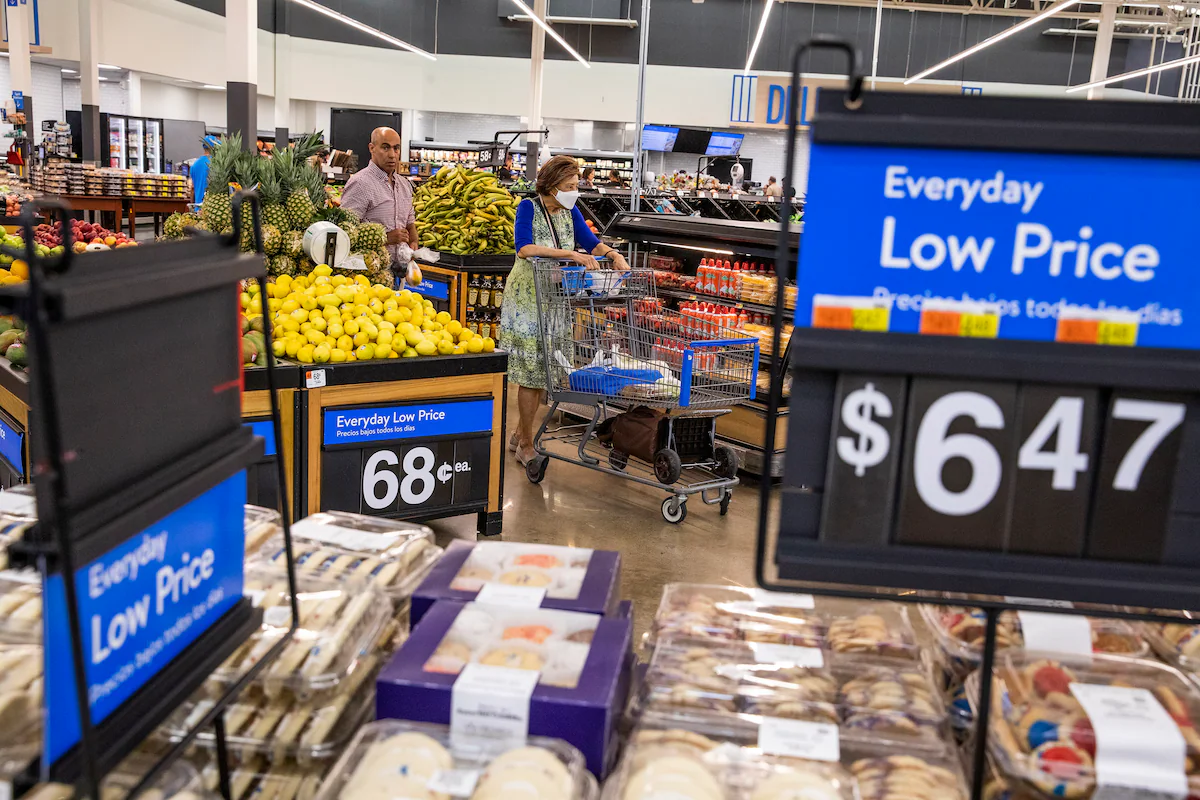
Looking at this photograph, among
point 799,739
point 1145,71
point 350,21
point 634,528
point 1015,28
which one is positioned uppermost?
point 350,21

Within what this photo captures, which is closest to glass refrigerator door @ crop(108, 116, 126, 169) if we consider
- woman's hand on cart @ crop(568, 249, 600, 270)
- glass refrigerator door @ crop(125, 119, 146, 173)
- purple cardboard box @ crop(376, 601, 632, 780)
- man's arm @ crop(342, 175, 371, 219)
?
glass refrigerator door @ crop(125, 119, 146, 173)

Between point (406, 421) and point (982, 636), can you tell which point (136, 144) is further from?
point (982, 636)

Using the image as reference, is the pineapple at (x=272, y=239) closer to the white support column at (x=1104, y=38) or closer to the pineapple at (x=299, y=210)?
the pineapple at (x=299, y=210)

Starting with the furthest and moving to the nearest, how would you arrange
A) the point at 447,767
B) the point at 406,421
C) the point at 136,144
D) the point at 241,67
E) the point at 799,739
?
the point at 136,144 → the point at 241,67 → the point at 406,421 → the point at 799,739 → the point at 447,767

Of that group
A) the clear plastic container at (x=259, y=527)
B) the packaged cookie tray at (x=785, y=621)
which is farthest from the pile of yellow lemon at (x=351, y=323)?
the packaged cookie tray at (x=785, y=621)

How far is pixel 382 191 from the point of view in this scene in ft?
20.3

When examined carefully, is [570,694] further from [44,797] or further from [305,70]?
[305,70]

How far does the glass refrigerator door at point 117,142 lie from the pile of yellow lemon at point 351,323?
17201 mm

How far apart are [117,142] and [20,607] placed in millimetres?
20707

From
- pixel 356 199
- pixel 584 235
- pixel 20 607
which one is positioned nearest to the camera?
pixel 20 607

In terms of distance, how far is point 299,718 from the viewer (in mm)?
1471

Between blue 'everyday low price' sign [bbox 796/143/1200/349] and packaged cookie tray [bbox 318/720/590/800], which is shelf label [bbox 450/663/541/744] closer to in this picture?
packaged cookie tray [bbox 318/720/590/800]

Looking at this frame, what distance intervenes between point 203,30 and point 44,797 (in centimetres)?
2318

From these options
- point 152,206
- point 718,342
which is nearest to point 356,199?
point 718,342
